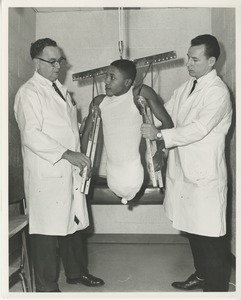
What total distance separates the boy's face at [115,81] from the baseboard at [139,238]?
1.76 metres

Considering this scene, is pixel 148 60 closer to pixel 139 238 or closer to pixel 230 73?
pixel 230 73

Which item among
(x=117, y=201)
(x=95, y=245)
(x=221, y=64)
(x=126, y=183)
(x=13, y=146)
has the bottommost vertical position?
(x=95, y=245)

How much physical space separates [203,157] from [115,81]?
659 mm

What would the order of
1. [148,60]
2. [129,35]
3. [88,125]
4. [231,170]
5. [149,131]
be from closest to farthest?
[149,131]
[148,60]
[88,125]
[231,170]
[129,35]

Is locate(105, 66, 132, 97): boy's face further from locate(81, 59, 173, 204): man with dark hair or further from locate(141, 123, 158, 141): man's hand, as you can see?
locate(141, 123, 158, 141): man's hand

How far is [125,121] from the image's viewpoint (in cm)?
226

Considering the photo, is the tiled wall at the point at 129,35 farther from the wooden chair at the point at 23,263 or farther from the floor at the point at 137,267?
the wooden chair at the point at 23,263

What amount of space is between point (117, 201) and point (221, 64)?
1386 millimetres

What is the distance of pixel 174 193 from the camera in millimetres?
2271

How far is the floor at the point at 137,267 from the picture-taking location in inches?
96.0

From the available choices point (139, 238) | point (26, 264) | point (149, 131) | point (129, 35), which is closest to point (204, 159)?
point (149, 131)

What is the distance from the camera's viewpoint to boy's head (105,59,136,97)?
2.21 meters

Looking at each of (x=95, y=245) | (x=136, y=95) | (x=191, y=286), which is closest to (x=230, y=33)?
(x=136, y=95)

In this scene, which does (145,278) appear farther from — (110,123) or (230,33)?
(230,33)
